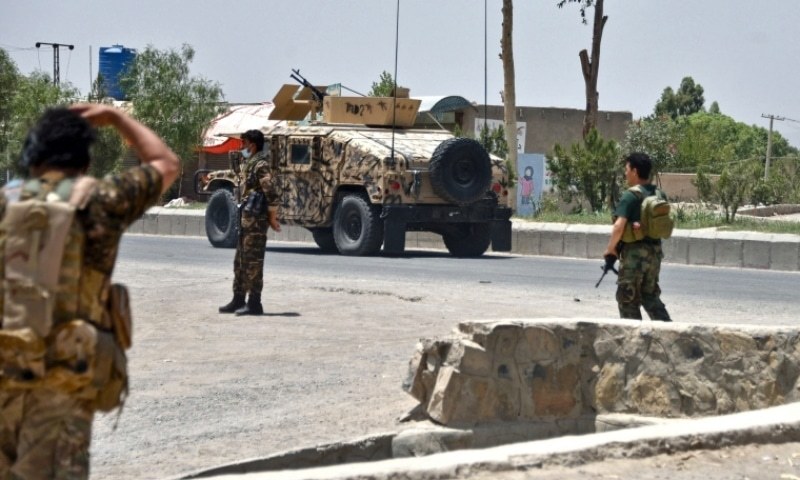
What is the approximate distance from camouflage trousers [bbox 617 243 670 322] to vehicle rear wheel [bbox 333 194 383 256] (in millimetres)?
10650

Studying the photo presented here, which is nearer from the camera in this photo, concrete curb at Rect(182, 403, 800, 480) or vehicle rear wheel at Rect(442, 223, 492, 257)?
concrete curb at Rect(182, 403, 800, 480)

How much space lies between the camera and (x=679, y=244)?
A: 62.7 ft

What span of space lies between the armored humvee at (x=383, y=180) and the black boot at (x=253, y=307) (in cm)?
667

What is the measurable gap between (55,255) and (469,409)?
3664 millimetres

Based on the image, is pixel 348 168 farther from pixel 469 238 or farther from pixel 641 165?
pixel 641 165

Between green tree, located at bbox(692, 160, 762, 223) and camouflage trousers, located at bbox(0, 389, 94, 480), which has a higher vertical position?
green tree, located at bbox(692, 160, 762, 223)

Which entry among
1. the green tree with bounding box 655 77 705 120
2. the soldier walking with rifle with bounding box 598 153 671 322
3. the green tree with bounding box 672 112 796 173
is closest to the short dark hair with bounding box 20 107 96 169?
the soldier walking with rifle with bounding box 598 153 671 322

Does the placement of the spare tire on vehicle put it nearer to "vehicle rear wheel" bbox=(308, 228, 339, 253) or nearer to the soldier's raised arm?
"vehicle rear wheel" bbox=(308, 228, 339, 253)

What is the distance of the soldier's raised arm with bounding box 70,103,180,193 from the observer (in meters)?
4.11

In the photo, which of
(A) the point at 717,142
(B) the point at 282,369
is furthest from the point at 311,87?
(A) the point at 717,142

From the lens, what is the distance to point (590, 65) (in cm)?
3050

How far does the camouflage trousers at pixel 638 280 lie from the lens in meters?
8.60

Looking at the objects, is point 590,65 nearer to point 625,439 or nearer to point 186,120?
point 186,120

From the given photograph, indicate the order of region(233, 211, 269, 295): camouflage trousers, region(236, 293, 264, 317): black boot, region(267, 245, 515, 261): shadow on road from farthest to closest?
region(267, 245, 515, 261): shadow on road < region(236, 293, 264, 317): black boot < region(233, 211, 269, 295): camouflage trousers
